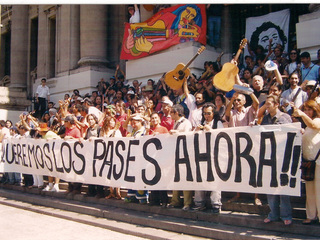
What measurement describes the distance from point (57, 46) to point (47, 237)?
15939 mm

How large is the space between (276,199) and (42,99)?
616 inches

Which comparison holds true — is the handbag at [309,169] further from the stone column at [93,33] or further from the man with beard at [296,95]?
the stone column at [93,33]

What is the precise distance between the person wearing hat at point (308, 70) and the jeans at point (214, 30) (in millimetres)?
5980

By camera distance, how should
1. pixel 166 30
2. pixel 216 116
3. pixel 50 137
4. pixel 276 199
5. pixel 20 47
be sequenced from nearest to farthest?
pixel 276 199, pixel 216 116, pixel 50 137, pixel 166 30, pixel 20 47

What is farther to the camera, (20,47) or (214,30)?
(20,47)

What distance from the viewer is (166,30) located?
13852mm

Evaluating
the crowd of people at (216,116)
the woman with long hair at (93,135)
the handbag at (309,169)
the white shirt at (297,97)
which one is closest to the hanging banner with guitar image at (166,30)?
the crowd of people at (216,116)

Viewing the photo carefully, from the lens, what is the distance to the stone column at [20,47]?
2452cm

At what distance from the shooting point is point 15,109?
1797 cm

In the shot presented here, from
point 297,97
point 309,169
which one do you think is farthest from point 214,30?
point 309,169

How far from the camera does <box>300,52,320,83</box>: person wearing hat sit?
7.94 m

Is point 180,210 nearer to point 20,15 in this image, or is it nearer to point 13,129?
point 13,129

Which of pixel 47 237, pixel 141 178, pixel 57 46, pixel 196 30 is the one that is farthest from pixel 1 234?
pixel 57 46

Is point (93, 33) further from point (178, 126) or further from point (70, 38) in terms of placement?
point (178, 126)
